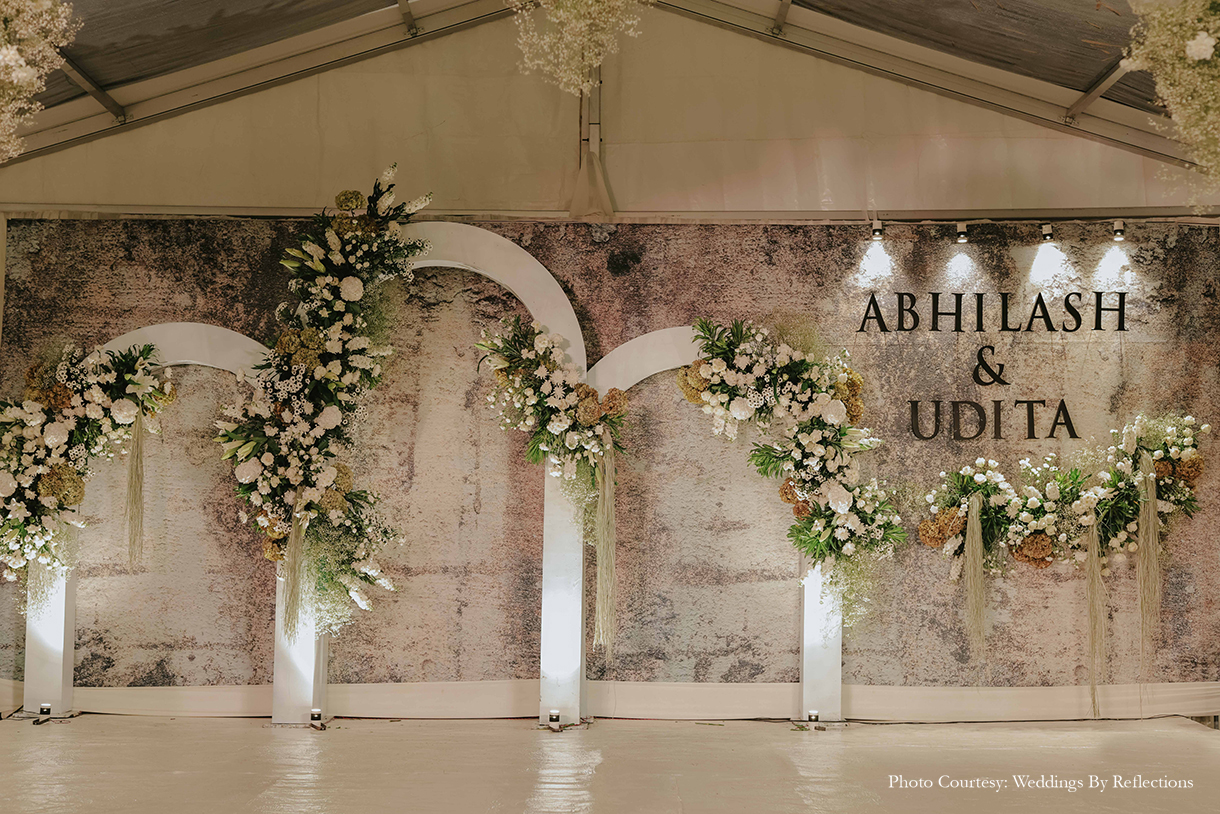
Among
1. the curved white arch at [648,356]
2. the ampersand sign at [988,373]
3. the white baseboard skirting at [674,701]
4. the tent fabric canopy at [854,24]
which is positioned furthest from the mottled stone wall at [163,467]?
the ampersand sign at [988,373]

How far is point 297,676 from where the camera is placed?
503 cm

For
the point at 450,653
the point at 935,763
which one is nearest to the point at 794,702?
the point at 935,763

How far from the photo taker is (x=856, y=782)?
4027mm

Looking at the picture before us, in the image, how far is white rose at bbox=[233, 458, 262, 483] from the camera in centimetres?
482

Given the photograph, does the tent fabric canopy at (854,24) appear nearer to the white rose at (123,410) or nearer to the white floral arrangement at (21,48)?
the white floral arrangement at (21,48)

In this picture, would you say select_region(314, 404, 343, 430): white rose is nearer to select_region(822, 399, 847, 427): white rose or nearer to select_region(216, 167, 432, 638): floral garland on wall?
select_region(216, 167, 432, 638): floral garland on wall

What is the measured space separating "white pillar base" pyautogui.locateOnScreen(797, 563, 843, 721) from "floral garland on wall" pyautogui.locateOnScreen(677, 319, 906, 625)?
10cm

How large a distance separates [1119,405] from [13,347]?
22.9 ft

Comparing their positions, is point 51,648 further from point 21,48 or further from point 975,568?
point 975,568

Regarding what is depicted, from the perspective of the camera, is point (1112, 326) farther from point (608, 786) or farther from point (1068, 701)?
point (608, 786)

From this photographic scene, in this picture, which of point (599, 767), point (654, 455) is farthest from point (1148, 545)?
point (599, 767)

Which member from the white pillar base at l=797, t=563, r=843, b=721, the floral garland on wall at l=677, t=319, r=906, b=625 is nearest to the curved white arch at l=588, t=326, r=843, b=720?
the white pillar base at l=797, t=563, r=843, b=721

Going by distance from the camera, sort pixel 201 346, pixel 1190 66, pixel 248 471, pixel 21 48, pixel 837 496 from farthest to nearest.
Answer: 1. pixel 201 346
2. pixel 837 496
3. pixel 248 471
4. pixel 21 48
5. pixel 1190 66

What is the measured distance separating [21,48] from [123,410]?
234cm
